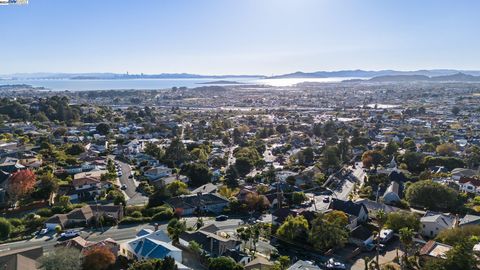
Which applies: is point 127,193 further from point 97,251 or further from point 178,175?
point 97,251

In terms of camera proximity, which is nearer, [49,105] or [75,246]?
[75,246]

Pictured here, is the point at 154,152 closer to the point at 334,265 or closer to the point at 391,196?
the point at 391,196

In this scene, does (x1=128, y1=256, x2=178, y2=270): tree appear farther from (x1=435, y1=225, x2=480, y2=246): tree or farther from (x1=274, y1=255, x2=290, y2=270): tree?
(x1=435, y1=225, x2=480, y2=246): tree

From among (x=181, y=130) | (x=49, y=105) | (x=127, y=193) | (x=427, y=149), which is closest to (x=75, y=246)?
(x=127, y=193)

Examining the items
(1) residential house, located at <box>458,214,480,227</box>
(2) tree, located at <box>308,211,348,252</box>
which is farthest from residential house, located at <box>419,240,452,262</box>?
(1) residential house, located at <box>458,214,480,227</box>

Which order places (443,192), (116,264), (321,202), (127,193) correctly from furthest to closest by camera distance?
(127,193)
(321,202)
(443,192)
(116,264)

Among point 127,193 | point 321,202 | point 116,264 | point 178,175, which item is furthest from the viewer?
point 178,175

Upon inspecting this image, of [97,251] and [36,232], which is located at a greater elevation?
[97,251]
